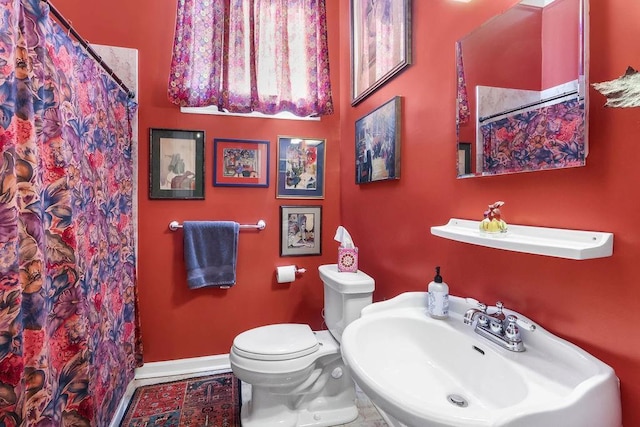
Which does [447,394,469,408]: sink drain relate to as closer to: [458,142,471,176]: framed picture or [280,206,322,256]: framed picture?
[458,142,471,176]: framed picture

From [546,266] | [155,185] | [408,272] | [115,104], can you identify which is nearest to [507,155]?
[546,266]

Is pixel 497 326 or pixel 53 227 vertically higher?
pixel 53 227

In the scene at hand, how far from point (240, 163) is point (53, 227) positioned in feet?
4.25

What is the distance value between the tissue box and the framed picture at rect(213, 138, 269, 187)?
32.6 inches

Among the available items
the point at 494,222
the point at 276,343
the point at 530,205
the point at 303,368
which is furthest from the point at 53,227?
the point at 530,205

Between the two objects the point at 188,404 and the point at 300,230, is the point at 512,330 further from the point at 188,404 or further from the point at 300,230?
the point at 188,404

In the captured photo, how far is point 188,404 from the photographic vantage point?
1.85 m

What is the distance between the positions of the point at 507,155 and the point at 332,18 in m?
1.99

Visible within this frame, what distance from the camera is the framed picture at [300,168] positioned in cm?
231

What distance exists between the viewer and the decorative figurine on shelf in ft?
3.14

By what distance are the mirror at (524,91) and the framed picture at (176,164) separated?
5.53 feet

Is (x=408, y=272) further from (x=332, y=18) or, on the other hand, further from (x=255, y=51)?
(x=332, y=18)

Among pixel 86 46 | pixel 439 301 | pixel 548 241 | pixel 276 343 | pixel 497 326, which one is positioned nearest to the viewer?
pixel 548 241

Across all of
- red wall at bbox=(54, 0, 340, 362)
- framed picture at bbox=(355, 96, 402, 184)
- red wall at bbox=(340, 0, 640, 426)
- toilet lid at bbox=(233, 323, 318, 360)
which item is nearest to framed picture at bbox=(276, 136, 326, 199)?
red wall at bbox=(54, 0, 340, 362)
